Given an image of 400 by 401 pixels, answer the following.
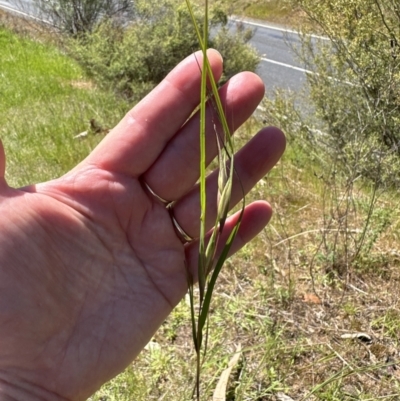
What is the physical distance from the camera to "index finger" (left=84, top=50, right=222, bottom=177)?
1464mm

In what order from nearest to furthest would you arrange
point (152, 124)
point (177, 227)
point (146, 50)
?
point (152, 124) → point (177, 227) → point (146, 50)

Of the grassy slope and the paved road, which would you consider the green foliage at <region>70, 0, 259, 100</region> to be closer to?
the paved road

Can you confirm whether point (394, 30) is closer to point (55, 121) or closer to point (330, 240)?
point (330, 240)

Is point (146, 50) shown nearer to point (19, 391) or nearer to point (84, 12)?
point (84, 12)

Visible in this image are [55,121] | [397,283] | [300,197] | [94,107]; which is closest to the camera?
[397,283]

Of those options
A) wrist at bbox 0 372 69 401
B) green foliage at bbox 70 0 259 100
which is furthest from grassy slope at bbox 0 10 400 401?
green foliage at bbox 70 0 259 100

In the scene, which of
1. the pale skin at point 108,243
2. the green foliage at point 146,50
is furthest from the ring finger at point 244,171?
the green foliage at point 146,50

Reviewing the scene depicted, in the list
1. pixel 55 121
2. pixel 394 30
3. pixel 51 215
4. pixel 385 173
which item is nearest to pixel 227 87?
pixel 51 215

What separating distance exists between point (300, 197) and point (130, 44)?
4501 millimetres

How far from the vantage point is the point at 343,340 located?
1.93m

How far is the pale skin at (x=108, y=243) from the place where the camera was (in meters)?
1.38

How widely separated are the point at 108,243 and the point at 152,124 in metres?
0.36

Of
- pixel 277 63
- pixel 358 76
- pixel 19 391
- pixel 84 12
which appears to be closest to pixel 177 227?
pixel 19 391

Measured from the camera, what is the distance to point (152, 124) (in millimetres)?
1517
